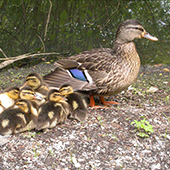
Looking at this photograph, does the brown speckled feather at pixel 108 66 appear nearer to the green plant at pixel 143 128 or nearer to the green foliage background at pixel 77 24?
the green plant at pixel 143 128

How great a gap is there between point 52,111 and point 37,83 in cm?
83

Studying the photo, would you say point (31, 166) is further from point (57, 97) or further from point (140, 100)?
point (140, 100)

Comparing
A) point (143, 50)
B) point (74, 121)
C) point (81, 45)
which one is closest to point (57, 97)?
point (74, 121)

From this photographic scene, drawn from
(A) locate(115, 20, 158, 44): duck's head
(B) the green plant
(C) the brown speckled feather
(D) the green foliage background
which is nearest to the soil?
(B) the green plant

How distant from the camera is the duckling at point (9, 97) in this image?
3.06 meters

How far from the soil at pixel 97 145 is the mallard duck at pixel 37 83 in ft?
2.29

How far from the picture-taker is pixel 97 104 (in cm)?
402

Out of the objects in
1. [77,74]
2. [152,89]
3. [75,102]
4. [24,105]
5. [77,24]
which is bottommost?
A: [152,89]

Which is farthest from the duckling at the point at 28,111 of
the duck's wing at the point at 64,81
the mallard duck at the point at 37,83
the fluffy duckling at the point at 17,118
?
the duck's wing at the point at 64,81

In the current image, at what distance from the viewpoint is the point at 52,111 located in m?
2.87

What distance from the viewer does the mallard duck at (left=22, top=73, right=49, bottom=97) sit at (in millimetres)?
3529

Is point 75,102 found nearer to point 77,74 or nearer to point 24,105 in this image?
point 77,74

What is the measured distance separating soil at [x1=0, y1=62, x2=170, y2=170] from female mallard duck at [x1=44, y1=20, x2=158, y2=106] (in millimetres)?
342

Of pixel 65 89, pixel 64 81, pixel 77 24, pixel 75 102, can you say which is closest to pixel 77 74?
pixel 64 81
